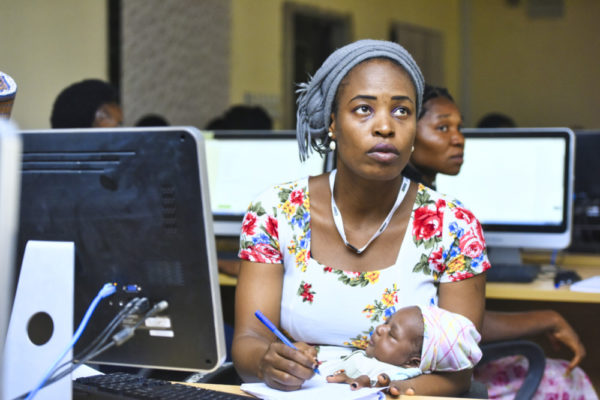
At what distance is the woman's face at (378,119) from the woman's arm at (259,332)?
0.97ft

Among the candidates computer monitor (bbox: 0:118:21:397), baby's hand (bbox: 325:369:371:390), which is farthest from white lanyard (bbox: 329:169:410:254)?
computer monitor (bbox: 0:118:21:397)

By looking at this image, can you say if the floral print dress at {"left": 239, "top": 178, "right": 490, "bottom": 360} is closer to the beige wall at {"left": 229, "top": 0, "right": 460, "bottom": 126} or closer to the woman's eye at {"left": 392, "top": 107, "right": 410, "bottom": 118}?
the woman's eye at {"left": 392, "top": 107, "right": 410, "bottom": 118}

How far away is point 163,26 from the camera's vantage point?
4.59 meters

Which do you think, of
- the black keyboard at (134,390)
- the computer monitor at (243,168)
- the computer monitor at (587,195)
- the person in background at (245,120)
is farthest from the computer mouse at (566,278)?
the person in background at (245,120)

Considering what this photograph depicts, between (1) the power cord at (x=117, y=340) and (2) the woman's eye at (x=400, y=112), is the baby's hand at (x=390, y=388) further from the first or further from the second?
(2) the woman's eye at (x=400, y=112)

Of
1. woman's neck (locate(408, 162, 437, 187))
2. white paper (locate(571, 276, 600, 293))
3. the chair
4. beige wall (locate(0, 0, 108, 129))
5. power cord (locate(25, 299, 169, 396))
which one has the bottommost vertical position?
the chair

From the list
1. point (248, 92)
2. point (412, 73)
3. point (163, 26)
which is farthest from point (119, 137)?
point (248, 92)

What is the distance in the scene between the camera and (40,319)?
3.30 ft

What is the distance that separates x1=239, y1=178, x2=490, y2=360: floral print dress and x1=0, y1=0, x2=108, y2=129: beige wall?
2.36m

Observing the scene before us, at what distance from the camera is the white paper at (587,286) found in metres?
2.13

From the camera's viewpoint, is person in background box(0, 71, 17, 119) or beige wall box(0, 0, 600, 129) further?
beige wall box(0, 0, 600, 129)

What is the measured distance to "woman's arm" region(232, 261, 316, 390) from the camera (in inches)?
44.0

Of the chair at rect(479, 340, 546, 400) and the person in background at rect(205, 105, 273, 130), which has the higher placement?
the person in background at rect(205, 105, 273, 130)

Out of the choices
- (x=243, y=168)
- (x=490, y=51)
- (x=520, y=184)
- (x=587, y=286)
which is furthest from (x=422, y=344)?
(x=490, y=51)
